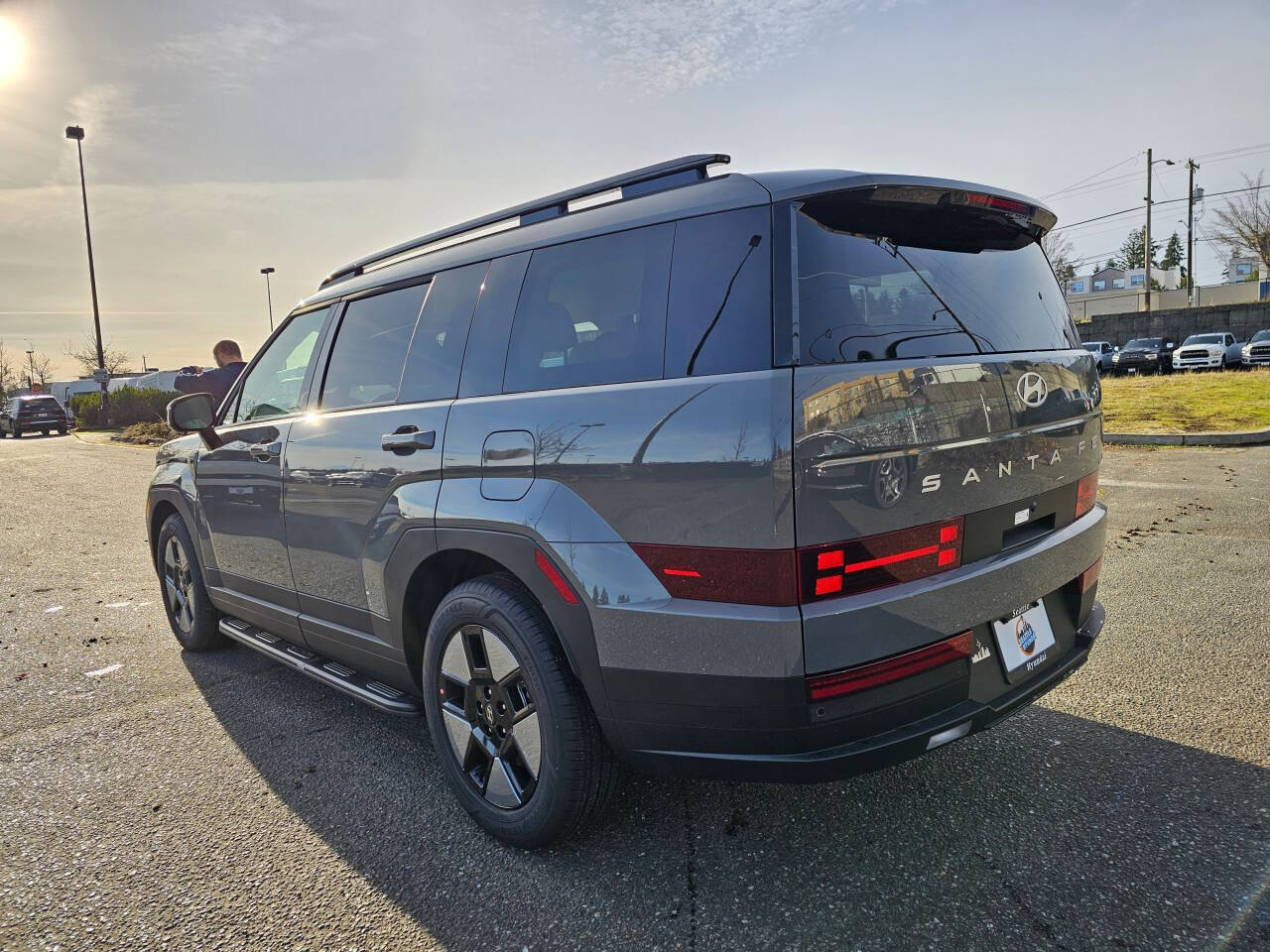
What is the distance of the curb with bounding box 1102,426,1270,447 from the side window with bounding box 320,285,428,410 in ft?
33.3

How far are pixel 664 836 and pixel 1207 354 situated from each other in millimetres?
32298

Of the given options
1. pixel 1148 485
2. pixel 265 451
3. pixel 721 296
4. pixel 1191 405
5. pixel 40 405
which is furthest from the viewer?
pixel 40 405

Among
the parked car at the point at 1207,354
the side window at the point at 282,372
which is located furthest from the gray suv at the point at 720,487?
the parked car at the point at 1207,354

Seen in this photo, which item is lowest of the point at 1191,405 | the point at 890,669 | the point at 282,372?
the point at 1191,405

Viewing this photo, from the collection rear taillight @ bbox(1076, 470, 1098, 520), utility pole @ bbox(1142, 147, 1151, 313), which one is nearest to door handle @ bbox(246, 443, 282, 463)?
rear taillight @ bbox(1076, 470, 1098, 520)

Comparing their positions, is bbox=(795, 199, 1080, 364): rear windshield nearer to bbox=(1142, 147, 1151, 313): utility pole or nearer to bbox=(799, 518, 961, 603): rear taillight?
bbox=(799, 518, 961, 603): rear taillight

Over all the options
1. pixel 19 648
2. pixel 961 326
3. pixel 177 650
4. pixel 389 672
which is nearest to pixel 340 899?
pixel 389 672

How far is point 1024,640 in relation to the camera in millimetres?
2375

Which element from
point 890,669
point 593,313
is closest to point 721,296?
point 593,313

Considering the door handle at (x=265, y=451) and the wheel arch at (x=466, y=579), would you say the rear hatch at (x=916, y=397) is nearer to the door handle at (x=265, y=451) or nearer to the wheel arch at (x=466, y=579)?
the wheel arch at (x=466, y=579)

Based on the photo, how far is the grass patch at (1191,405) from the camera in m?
11.9

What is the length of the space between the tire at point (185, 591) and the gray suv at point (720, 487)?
1.87m

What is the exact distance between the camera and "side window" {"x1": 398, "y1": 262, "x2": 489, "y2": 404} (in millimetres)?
2852

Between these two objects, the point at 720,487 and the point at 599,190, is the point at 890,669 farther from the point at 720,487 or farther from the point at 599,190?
the point at 599,190
